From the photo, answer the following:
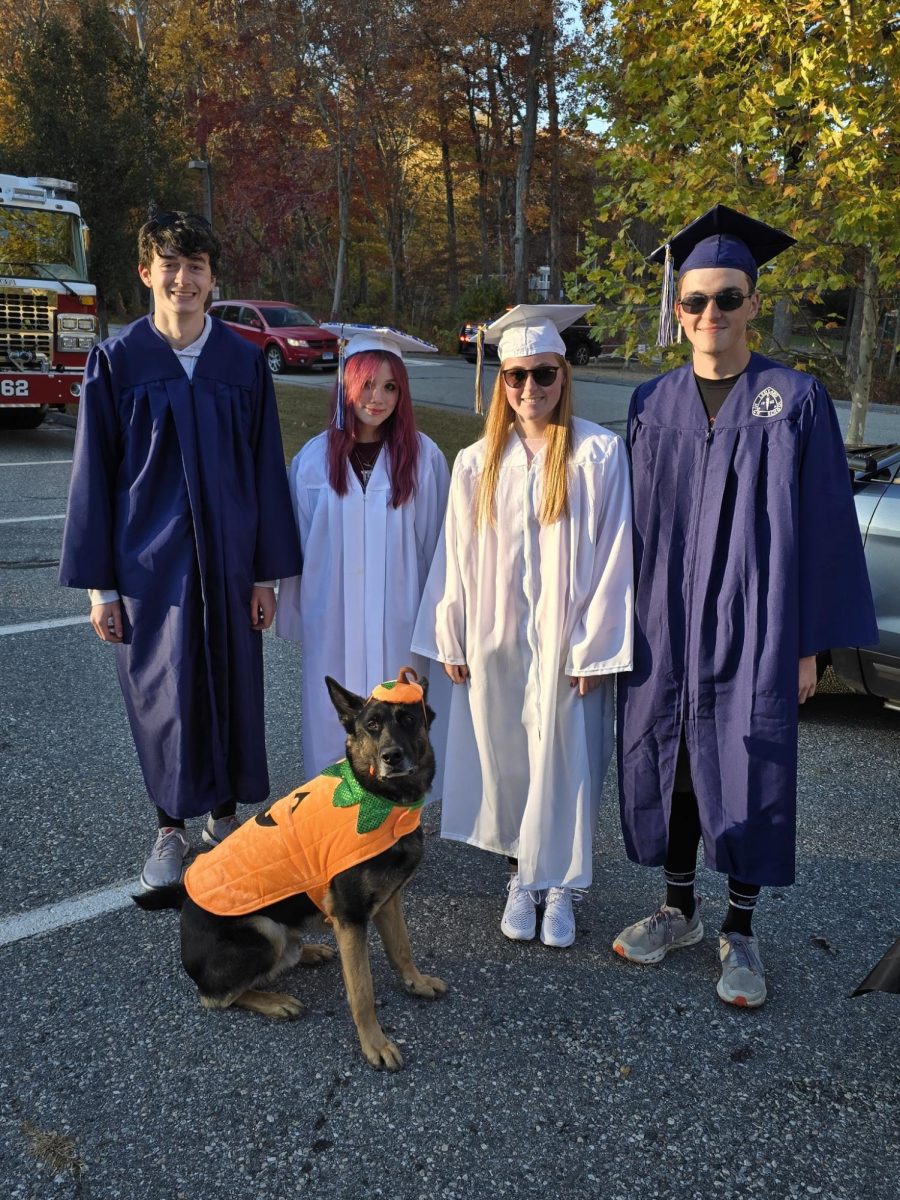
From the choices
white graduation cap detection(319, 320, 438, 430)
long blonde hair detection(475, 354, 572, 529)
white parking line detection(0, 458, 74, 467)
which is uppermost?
white graduation cap detection(319, 320, 438, 430)

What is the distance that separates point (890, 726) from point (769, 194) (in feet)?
12.6

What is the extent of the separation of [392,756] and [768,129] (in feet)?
18.9

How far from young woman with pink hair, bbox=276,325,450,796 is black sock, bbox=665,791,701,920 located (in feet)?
3.30

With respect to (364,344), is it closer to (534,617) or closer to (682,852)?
(534,617)

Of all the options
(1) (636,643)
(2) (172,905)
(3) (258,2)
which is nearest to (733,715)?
(1) (636,643)

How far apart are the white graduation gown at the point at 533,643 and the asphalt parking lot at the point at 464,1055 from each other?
43cm

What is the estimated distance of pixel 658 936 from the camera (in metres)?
3.22

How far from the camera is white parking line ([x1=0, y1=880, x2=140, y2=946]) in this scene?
3.28 meters

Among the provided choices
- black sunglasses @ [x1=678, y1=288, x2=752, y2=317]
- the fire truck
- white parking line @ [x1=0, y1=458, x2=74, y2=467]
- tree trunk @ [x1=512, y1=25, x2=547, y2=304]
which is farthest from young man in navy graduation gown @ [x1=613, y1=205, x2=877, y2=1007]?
tree trunk @ [x1=512, y1=25, x2=547, y2=304]

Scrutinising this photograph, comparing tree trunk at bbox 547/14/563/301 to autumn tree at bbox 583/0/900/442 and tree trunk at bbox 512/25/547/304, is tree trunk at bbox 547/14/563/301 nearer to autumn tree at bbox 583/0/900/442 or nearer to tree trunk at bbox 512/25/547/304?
tree trunk at bbox 512/25/547/304

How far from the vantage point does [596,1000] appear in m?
3.02

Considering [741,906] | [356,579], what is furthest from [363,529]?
[741,906]

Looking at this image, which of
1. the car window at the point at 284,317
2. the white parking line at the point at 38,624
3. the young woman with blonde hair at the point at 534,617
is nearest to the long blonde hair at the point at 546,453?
the young woman with blonde hair at the point at 534,617

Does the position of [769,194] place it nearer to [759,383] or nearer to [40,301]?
[759,383]
